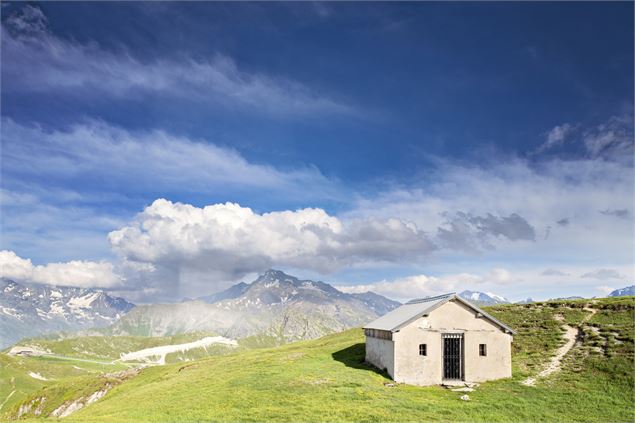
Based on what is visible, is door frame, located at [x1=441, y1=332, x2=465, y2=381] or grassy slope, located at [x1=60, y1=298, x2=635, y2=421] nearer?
grassy slope, located at [x1=60, y1=298, x2=635, y2=421]

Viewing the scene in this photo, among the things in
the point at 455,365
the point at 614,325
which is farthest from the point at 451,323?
the point at 614,325

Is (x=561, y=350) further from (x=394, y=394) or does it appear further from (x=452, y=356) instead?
(x=394, y=394)

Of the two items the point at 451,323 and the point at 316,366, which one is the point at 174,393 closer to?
the point at 316,366

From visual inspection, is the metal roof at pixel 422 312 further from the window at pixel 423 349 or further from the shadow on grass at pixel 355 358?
the shadow on grass at pixel 355 358

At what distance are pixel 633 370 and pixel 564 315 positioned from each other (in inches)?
894

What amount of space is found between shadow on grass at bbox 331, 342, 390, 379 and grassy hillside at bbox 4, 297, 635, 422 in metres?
0.24

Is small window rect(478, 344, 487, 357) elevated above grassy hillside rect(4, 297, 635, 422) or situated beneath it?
elevated above

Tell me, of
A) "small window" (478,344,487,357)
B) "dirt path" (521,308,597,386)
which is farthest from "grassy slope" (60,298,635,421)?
"small window" (478,344,487,357)

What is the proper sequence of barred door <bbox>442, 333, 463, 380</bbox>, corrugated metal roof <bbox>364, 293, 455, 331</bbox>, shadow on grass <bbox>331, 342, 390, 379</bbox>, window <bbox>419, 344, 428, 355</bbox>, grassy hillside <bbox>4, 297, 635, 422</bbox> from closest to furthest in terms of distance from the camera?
grassy hillside <bbox>4, 297, 635, 422</bbox> < window <bbox>419, 344, 428, 355</bbox> < barred door <bbox>442, 333, 463, 380</bbox> < corrugated metal roof <bbox>364, 293, 455, 331</bbox> < shadow on grass <bbox>331, 342, 390, 379</bbox>

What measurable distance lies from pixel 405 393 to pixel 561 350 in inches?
883

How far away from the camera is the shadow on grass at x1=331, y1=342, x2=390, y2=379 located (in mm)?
53062

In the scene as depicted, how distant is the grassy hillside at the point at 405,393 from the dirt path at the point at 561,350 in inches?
28.8

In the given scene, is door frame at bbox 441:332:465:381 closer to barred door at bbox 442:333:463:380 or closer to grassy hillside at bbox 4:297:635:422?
barred door at bbox 442:333:463:380

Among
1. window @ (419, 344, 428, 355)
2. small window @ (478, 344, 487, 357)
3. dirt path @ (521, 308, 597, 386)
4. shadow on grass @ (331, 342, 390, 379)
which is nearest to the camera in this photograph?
dirt path @ (521, 308, 597, 386)
